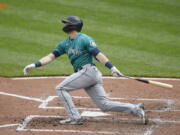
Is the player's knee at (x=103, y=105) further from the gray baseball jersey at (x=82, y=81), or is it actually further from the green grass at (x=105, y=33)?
the green grass at (x=105, y=33)

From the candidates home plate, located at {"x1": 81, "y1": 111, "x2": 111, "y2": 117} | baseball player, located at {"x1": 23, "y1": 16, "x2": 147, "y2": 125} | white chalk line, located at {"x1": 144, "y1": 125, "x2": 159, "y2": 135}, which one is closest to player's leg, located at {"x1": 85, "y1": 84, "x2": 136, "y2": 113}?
baseball player, located at {"x1": 23, "y1": 16, "x2": 147, "y2": 125}

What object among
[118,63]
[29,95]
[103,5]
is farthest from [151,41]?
[29,95]

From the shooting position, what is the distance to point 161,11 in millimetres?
16156

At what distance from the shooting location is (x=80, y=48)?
8750mm

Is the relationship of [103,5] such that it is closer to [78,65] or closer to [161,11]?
[161,11]

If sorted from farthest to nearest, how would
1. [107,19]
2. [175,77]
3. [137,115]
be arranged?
[107,19] → [175,77] → [137,115]

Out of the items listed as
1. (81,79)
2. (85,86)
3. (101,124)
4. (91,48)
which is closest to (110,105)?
(101,124)

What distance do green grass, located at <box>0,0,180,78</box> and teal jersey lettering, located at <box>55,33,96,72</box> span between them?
333 cm

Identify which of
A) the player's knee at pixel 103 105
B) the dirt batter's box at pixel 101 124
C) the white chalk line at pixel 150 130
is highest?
the player's knee at pixel 103 105

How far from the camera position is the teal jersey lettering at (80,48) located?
8734 mm

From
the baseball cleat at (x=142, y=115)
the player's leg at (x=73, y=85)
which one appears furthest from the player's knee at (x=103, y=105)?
the baseball cleat at (x=142, y=115)

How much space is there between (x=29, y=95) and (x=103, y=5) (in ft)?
21.7

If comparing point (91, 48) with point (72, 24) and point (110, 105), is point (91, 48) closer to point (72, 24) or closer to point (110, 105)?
point (72, 24)

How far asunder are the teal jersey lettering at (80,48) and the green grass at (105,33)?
333cm
